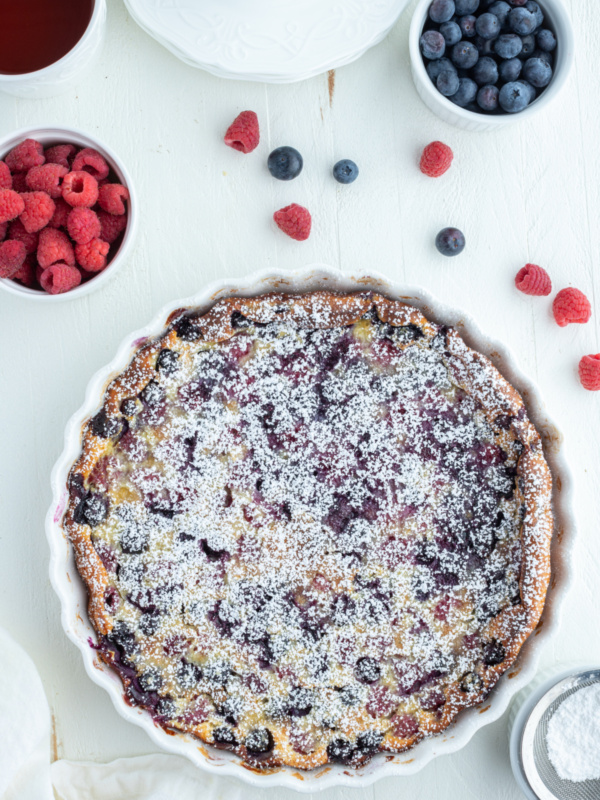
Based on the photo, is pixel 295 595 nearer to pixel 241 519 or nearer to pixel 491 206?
pixel 241 519

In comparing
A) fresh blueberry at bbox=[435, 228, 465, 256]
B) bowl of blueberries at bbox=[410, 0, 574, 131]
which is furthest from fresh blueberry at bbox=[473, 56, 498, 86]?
fresh blueberry at bbox=[435, 228, 465, 256]

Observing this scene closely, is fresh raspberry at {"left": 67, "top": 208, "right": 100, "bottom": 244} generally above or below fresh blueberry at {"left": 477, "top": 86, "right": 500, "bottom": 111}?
below

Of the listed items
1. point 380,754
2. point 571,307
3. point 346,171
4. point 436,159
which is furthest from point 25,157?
point 380,754

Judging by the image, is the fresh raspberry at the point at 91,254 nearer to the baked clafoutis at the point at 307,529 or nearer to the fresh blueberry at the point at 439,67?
the baked clafoutis at the point at 307,529

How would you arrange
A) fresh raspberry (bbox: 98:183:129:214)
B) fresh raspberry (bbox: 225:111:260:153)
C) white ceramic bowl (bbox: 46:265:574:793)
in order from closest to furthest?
white ceramic bowl (bbox: 46:265:574:793) < fresh raspberry (bbox: 98:183:129:214) < fresh raspberry (bbox: 225:111:260:153)

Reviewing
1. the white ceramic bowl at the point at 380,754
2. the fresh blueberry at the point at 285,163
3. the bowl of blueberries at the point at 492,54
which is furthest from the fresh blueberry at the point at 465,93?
the white ceramic bowl at the point at 380,754

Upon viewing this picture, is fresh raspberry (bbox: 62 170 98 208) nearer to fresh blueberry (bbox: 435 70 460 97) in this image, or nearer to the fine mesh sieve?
fresh blueberry (bbox: 435 70 460 97)
